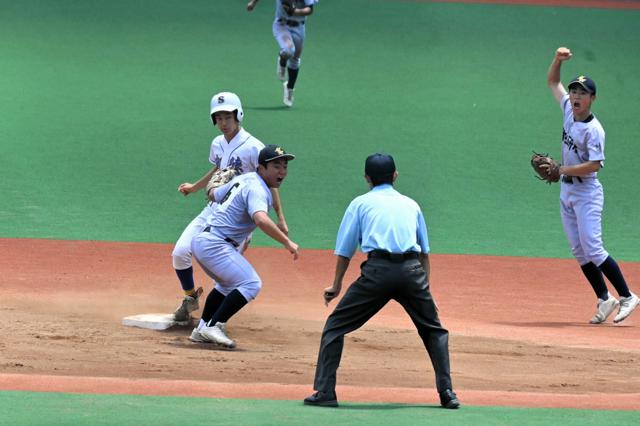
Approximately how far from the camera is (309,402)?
759cm

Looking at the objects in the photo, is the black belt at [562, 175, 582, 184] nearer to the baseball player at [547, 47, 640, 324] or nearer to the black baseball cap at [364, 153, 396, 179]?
the baseball player at [547, 47, 640, 324]

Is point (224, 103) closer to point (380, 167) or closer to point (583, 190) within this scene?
point (380, 167)

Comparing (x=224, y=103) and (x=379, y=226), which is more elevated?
(x=224, y=103)

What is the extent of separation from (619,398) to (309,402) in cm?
216

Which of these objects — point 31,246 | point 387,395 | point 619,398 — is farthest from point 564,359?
point 31,246

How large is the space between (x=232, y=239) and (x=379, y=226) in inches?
91.2

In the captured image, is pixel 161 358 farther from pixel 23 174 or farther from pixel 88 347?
pixel 23 174

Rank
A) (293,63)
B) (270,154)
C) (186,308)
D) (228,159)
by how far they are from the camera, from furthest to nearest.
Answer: (293,63) < (186,308) < (228,159) < (270,154)

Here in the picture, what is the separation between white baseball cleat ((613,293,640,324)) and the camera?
11.0 m

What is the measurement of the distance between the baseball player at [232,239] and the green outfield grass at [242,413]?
1962 mm

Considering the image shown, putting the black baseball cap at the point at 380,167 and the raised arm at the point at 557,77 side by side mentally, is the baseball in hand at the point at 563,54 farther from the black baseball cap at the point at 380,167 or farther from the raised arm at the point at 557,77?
the black baseball cap at the point at 380,167

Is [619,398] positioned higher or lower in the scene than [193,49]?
lower

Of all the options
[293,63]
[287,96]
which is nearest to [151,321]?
[293,63]

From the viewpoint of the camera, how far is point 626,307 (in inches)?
435
